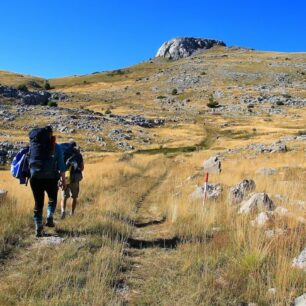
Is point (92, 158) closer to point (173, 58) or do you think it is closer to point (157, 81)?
point (157, 81)

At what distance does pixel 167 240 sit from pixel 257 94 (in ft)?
327

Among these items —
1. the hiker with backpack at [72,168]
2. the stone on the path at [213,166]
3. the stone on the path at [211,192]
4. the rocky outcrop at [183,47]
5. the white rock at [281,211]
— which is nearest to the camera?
the white rock at [281,211]

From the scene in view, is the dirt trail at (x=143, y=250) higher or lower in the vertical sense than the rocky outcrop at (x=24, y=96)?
lower

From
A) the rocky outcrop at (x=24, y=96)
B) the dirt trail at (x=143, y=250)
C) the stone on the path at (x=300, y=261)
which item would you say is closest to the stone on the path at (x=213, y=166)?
the dirt trail at (x=143, y=250)

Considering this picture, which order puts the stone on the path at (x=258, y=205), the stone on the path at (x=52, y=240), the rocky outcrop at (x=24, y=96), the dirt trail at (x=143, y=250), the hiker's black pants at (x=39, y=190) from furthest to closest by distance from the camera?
the rocky outcrop at (x=24, y=96), the stone on the path at (x=258, y=205), the hiker's black pants at (x=39, y=190), the stone on the path at (x=52, y=240), the dirt trail at (x=143, y=250)

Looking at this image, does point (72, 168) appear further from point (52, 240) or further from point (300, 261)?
point (300, 261)

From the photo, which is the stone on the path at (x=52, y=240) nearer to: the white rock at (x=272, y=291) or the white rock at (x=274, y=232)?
the white rock at (x=274, y=232)

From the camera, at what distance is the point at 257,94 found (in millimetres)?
104812

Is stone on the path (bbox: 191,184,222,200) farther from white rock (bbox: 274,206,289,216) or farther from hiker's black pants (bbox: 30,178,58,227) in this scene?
hiker's black pants (bbox: 30,178,58,227)

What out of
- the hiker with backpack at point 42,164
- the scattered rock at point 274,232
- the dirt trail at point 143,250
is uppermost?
the hiker with backpack at point 42,164

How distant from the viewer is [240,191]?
1330 centimetres

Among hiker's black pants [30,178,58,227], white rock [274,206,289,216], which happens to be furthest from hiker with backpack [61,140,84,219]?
white rock [274,206,289,216]

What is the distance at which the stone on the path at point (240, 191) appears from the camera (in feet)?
41.8

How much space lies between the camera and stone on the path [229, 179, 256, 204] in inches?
501
